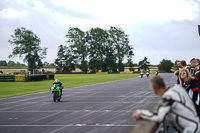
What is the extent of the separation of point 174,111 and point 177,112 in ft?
0.13

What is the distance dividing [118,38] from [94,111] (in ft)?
370

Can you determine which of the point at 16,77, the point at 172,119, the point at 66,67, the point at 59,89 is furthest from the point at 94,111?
the point at 66,67

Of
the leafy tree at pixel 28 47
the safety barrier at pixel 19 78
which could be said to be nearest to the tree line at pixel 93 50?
the leafy tree at pixel 28 47

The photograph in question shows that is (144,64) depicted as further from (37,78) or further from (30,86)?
(30,86)

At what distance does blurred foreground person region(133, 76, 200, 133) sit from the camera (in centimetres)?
374

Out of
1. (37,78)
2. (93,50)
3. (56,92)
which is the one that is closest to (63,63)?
(93,50)

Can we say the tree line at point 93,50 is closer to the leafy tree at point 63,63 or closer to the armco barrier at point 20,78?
the leafy tree at point 63,63

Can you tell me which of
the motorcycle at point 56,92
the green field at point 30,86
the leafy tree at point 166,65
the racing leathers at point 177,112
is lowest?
the green field at point 30,86

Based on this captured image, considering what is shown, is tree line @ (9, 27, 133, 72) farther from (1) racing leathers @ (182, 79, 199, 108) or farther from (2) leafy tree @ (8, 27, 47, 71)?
(1) racing leathers @ (182, 79, 199, 108)

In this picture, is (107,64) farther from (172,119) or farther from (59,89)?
(172,119)

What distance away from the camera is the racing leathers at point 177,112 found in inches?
147

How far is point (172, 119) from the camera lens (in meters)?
4.00

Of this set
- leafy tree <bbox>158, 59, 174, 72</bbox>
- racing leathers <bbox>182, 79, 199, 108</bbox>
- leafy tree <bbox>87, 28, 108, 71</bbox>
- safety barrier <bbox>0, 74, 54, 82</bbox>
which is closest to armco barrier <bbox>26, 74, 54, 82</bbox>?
safety barrier <bbox>0, 74, 54, 82</bbox>

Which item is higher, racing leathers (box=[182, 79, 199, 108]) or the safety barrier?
racing leathers (box=[182, 79, 199, 108])
